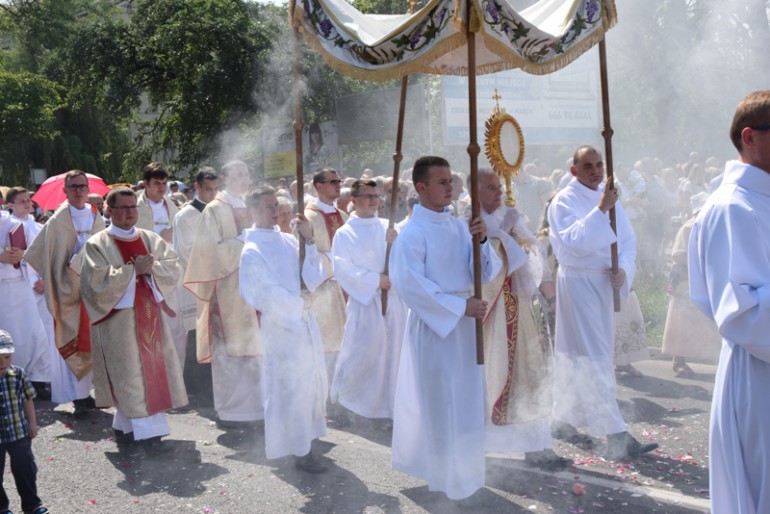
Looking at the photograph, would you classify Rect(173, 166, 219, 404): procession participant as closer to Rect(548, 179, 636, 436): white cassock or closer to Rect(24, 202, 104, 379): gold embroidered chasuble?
Rect(24, 202, 104, 379): gold embroidered chasuble

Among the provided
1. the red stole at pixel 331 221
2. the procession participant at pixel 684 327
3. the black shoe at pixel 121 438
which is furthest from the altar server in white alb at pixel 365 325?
the procession participant at pixel 684 327

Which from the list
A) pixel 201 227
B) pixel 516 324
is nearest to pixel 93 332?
pixel 201 227

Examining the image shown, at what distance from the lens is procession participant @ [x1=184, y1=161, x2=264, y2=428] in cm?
704

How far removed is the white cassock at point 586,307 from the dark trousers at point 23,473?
134 inches

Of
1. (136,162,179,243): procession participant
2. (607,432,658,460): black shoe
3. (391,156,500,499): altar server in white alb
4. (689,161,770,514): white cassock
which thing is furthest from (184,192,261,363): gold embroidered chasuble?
(689,161,770,514): white cassock

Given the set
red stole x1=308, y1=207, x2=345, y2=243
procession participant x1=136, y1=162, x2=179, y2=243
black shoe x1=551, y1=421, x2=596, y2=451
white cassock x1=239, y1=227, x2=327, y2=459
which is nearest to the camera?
white cassock x1=239, y1=227, x2=327, y2=459

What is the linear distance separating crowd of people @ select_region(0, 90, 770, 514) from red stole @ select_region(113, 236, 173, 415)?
12mm

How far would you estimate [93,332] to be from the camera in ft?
21.2

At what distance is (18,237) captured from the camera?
8555mm

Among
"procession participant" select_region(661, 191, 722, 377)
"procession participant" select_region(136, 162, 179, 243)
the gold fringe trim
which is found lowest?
"procession participant" select_region(661, 191, 722, 377)

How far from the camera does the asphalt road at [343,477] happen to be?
197 inches

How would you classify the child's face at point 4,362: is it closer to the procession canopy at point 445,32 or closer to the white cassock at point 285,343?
the white cassock at point 285,343

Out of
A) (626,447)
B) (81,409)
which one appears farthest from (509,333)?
(81,409)

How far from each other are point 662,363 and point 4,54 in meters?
34.6
